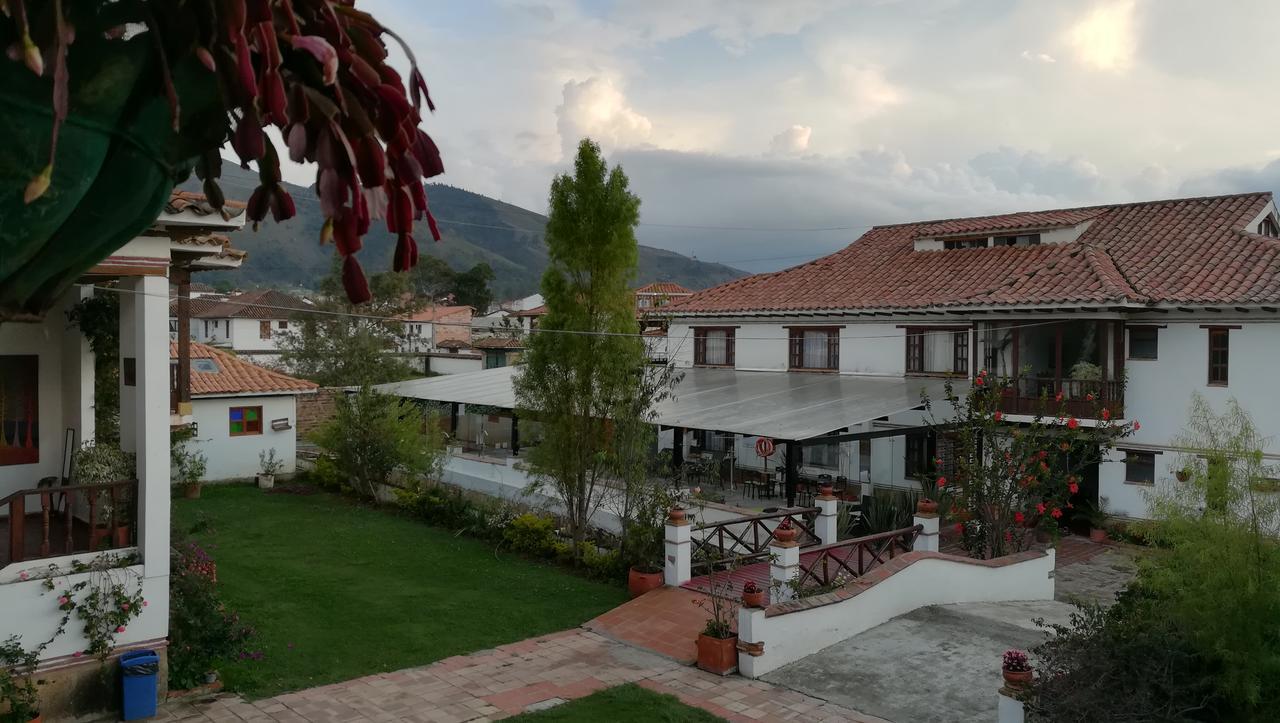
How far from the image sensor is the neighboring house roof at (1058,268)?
19391 mm

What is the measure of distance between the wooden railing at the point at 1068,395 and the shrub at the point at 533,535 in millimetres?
10532

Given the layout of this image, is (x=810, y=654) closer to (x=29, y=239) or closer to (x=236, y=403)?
(x=29, y=239)

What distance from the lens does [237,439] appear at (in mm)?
25375

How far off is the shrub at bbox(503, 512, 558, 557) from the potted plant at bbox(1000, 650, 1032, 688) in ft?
33.0

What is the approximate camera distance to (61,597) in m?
9.09

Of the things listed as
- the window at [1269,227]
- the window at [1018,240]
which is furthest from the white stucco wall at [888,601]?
the window at [1269,227]

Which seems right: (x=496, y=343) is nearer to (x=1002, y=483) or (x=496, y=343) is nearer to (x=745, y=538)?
(x=745, y=538)

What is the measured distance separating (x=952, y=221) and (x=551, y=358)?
15671mm

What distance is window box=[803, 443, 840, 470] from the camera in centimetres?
2322

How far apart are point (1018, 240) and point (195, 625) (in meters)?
21.6

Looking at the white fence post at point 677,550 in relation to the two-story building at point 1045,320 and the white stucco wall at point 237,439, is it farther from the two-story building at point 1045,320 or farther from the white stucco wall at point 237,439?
the white stucco wall at point 237,439

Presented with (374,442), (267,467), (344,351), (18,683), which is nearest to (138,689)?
(18,683)

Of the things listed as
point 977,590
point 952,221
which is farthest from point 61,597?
point 952,221

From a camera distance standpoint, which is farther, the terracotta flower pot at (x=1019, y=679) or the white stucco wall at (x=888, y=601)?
the white stucco wall at (x=888, y=601)
